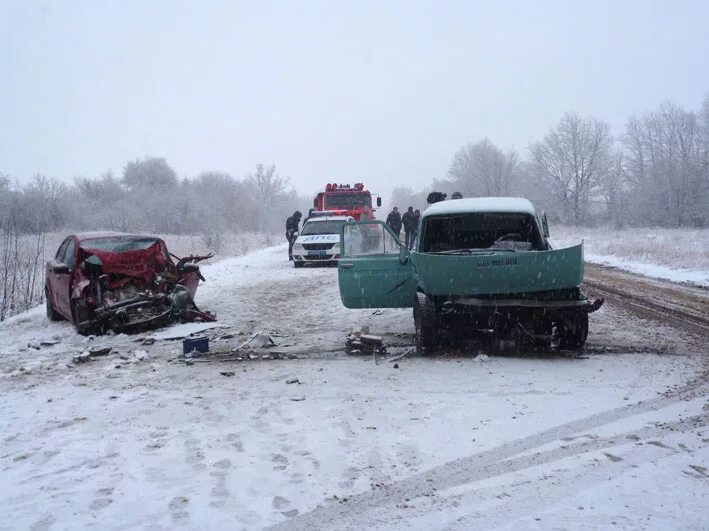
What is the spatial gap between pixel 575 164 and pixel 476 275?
55.8 meters

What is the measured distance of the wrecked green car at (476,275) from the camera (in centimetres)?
600

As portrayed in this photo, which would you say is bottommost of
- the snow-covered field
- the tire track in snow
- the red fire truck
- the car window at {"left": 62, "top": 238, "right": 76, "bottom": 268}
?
the tire track in snow

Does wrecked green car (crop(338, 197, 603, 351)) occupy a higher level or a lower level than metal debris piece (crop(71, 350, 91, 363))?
higher

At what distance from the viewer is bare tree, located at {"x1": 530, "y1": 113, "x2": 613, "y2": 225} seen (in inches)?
2180

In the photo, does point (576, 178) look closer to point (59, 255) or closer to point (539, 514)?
point (59, 255)

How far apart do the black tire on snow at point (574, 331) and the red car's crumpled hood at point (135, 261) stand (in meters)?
6.29

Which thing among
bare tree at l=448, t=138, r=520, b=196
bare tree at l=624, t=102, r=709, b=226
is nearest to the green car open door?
bare tree at l=624, t=102, r=709, b=226

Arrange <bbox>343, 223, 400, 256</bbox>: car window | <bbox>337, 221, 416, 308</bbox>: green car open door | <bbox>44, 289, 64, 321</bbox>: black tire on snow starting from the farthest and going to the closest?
1. <bbox>44, 289, 64, 321</bbox>: black tire on snow
2. <bbox>343, 223, 400, 256</bbox>: car window
3. <bbox>337, 221, 416, 308</bbox>: green car open door

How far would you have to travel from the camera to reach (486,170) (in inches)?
2576

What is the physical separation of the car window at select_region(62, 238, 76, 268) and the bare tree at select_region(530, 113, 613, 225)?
53.9 metres

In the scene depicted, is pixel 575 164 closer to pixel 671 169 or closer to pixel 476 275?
pixel 671 169

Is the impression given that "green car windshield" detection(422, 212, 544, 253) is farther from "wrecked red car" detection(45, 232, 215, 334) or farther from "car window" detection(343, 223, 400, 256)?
"wrecked red car" detection(45, 232, 215, 334)

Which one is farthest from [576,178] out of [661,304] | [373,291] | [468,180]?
[373,291]

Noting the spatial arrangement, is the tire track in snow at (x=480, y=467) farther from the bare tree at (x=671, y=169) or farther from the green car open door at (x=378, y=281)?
the bare tree at (x=671, y=169)
